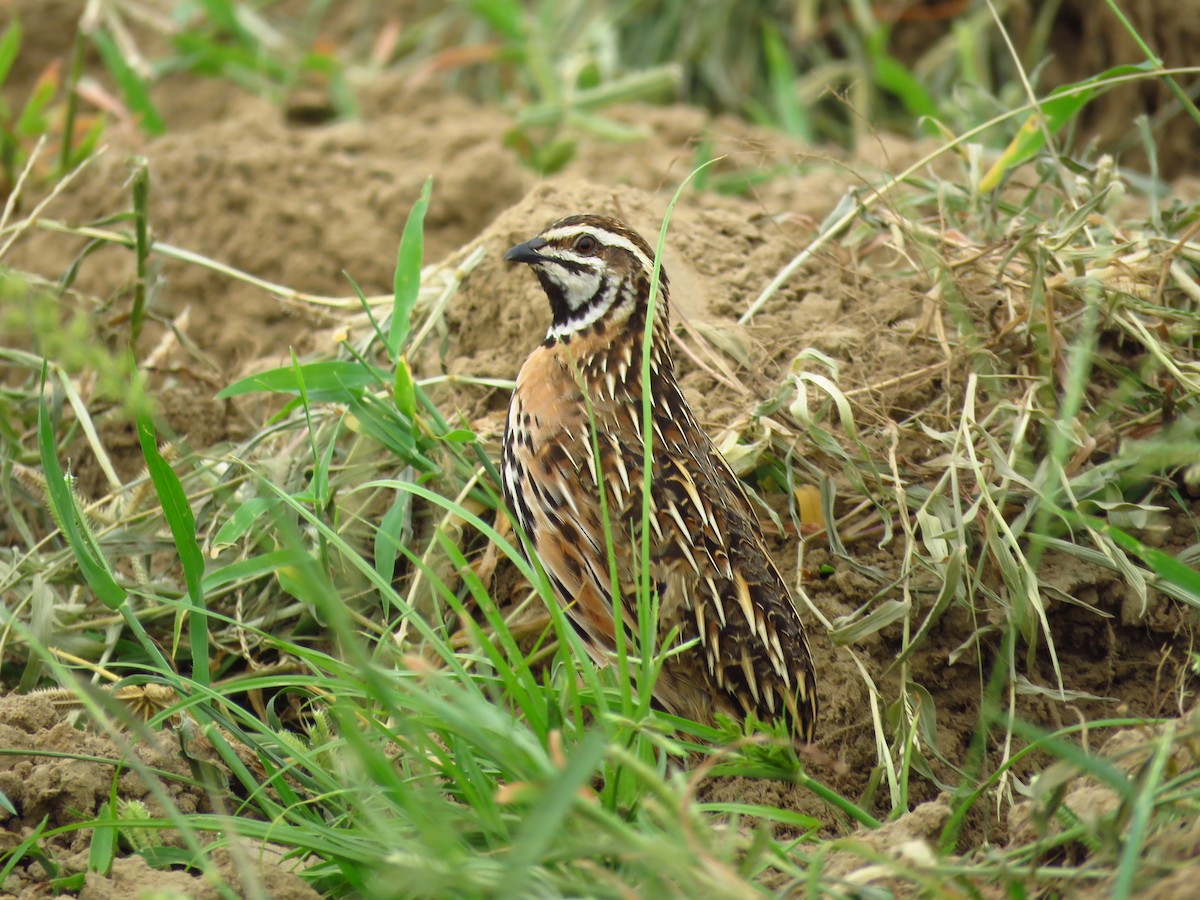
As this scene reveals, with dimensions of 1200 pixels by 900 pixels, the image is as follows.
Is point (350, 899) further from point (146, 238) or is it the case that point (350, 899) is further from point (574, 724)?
point (146, 238)

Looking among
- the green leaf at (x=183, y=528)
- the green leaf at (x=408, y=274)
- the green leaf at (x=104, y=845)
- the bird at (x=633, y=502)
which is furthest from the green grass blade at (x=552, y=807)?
the green leaf at (x=408, y=274)

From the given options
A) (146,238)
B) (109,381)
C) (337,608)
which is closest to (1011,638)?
(337,608)

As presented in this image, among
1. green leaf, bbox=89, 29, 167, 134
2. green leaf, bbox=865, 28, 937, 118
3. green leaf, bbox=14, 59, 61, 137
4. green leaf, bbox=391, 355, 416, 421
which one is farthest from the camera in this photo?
green leaf, bbox=865, 28, 937, 118

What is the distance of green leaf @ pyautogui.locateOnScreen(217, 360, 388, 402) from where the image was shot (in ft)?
12.5

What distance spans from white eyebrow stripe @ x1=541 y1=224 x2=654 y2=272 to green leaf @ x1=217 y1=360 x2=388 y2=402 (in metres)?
0.62

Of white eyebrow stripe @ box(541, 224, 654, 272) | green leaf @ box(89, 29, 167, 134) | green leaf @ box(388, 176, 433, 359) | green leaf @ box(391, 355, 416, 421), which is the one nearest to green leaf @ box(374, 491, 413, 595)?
green leaf @ box(391, 355, 416, 421)

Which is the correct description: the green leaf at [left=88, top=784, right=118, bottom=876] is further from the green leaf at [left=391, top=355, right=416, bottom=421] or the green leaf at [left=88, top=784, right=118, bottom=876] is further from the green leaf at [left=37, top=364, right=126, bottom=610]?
the green leaf at [left=391, top=355, right=416, bottom=421]

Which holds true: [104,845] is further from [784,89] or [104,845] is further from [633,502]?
[784,89]

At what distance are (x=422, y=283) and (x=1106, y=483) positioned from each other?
2245 millimetres

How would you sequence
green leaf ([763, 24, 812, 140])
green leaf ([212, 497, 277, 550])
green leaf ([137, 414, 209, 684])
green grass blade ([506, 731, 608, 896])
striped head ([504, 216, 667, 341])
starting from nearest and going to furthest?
green grass blade ([506, 731, 608, 896]) → green leaf ([137, 414, 209, 684]) → green leaf ([212, 497, 277, 550]) → striped head ([504, 216, 667, 341]) → green leaf ([763, 24, 812, 140])

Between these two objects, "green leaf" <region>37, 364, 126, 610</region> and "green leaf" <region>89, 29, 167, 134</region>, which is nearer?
"green leaf" <region>37, 364, 126, 610</region>

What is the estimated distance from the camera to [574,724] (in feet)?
9.37

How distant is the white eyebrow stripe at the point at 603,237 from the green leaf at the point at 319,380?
2.04 ft

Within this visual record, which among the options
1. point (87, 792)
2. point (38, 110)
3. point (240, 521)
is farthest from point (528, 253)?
point (38, 110)
